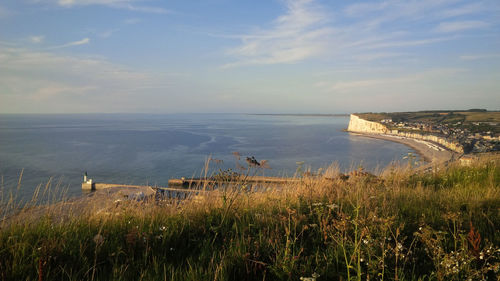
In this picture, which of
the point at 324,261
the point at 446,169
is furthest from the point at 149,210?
the point at 446,169

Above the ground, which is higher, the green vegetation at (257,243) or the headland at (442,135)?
the green vegetation at (257,243)

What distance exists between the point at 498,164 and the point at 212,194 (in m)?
9.54

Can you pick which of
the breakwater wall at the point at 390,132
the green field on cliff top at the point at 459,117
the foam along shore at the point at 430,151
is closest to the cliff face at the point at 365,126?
the breakwater wall at the point at 390,132

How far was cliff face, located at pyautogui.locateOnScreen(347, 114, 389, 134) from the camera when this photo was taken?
149 meters

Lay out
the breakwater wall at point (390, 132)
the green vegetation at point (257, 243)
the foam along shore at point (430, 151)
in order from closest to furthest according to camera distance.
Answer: the green vegetation at point (257, 243) < the foam along shore at point (430, 151) < the breakwater wall at point (390, 132)

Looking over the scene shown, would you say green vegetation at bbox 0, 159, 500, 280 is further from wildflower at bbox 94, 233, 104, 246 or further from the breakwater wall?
the breakwater wall

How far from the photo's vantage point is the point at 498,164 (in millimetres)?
8664

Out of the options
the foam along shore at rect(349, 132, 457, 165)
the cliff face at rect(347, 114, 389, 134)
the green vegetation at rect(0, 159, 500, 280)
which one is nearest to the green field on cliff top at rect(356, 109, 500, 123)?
the cliff face at rect(347, 114, 389, 134)

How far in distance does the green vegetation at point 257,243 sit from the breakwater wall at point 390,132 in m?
91.1

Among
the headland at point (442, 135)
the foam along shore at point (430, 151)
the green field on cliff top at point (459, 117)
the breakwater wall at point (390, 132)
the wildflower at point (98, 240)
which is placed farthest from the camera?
the green field on cliff top at point (459, 117)

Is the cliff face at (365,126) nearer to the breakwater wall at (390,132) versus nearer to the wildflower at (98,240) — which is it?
the breakwater wall at (390,132)

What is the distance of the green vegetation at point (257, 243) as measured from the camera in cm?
259

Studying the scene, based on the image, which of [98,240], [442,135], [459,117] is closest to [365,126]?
[459,117]

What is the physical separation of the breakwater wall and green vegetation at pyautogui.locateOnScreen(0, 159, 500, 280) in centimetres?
9113
